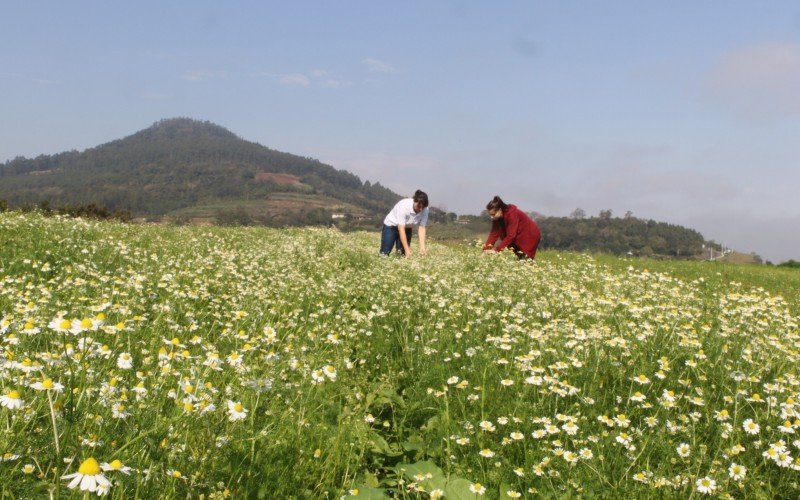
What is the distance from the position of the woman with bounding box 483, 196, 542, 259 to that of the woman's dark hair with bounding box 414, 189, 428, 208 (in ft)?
4.82

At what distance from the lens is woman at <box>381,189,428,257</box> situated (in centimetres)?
1309

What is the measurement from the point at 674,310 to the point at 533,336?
180 cm

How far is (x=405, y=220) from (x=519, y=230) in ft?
9.01

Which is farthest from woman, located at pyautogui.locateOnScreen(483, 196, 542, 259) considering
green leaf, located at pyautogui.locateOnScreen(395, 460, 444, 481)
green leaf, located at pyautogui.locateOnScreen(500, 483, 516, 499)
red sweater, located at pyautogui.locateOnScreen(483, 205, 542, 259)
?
green leaf, located at pyautogui.locateOnScreen(500, 483, 516, 499)

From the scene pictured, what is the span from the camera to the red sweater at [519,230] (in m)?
13.0

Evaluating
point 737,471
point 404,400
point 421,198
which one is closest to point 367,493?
point 404,400

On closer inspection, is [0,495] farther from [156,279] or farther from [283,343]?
[156,279]

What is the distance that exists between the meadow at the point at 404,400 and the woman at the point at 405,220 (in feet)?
19.5

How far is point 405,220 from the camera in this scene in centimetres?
1354

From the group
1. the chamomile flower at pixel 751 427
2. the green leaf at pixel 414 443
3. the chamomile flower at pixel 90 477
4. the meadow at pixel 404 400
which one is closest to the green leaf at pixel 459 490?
the meadow at pixel 404 400

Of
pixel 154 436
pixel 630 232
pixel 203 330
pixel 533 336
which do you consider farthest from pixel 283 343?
pixel 630 232

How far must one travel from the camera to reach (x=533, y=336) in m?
5.12

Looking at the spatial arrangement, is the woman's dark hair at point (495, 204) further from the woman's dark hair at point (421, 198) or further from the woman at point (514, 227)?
the woman's dark hair at point (421, 198)

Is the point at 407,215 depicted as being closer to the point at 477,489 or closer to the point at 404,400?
the point at 404,400
